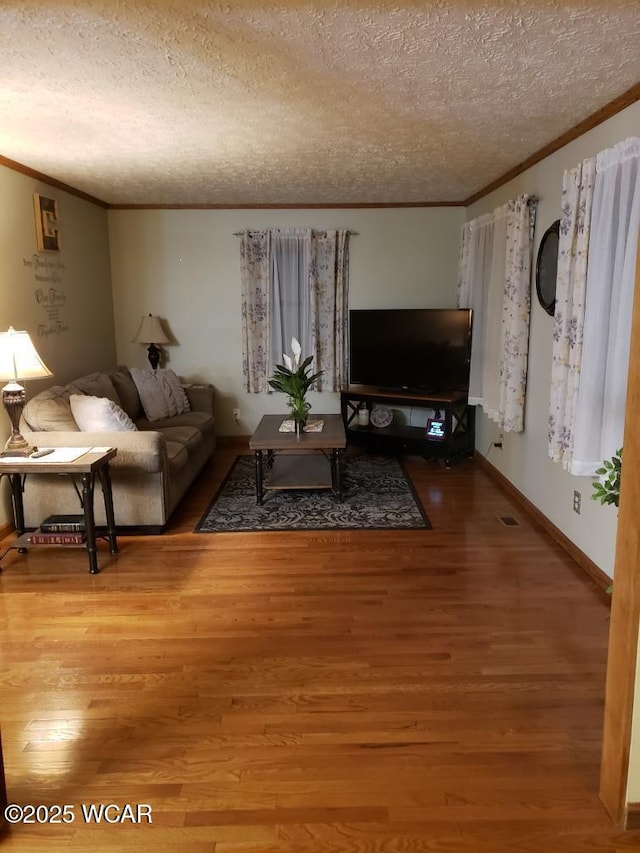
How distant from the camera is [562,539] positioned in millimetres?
3627

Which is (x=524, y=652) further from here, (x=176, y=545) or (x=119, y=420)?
(x=119, y=420)

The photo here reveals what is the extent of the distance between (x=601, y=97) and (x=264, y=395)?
4.09m

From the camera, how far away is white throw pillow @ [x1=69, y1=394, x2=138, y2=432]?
3898 mm

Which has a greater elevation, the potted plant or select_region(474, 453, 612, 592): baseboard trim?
the potted plant

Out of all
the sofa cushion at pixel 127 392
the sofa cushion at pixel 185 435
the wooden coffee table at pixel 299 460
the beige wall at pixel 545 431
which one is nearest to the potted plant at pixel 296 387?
the wooden coffee table at pixel 299 460

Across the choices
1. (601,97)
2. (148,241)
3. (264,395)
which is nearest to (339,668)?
(601,97)

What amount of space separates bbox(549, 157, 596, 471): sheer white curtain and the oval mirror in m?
0.43

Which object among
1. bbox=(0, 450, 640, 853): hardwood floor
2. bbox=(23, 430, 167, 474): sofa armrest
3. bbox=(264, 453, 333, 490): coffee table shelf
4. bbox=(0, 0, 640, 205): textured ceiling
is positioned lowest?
bbox=(0, 450, 640, 853): hardwood floor

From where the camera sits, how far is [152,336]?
582 centimetres

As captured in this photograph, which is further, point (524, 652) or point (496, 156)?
point (496, 156)

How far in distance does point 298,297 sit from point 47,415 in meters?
2.92

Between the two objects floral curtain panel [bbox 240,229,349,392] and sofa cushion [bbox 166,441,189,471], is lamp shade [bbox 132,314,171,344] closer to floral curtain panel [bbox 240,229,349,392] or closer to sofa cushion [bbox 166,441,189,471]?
floral curtain panel [bbox 240,229,349,392]

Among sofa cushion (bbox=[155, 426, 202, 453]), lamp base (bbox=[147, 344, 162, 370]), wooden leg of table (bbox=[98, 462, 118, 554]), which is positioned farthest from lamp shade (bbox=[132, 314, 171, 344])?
wooden leg of table (bbox=[98, 462, 118, 554])

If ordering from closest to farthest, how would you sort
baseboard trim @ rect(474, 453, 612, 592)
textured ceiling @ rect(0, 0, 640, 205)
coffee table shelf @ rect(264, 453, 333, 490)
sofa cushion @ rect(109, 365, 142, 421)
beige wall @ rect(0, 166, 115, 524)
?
textured ceiling @ rect(0, 0, 640, 205) < baseboard trim @ rect(474, 453, 612, 592) < beige wall @ rect(0, 166, 115, 524) < coffee table shelf @ rect(264, 453, 333, 490) < sofa cushion @ rect(109, 365, 142, 421)
